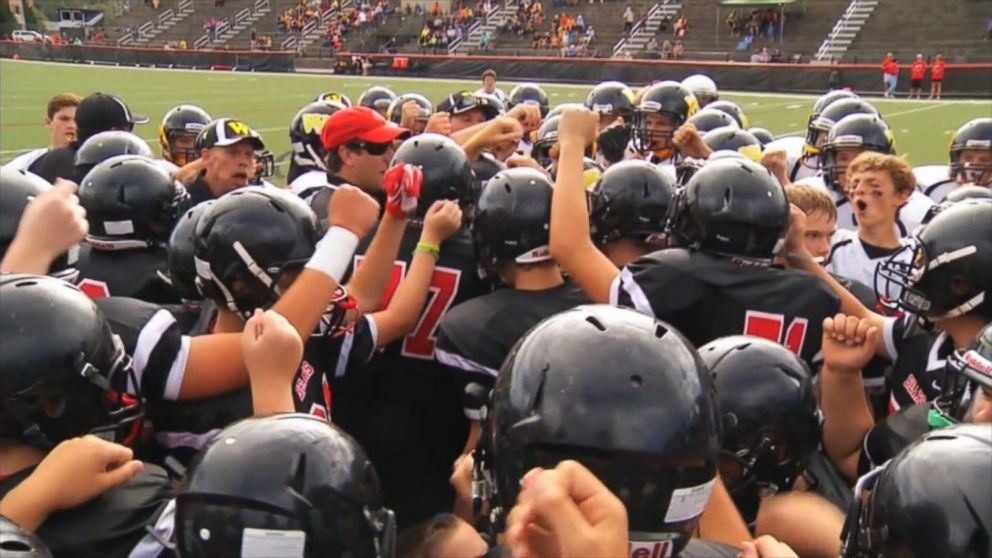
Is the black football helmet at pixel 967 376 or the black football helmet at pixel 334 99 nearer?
the black football helmet at pixel 967 376

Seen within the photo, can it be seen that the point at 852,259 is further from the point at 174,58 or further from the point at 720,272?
the point at 174,58

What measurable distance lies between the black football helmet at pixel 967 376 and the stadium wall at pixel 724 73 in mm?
29764

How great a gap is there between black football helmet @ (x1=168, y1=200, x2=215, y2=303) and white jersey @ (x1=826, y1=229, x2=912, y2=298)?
3382mm

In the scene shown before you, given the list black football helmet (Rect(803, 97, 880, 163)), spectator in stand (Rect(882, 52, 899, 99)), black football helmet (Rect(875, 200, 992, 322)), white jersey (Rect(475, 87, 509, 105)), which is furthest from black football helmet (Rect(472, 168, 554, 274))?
spectator in stand (Rect(882, 52, 899, 99))

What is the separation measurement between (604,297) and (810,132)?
19.3ft

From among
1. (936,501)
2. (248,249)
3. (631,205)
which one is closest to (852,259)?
(631,205)

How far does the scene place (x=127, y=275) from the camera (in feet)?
→ 13.6

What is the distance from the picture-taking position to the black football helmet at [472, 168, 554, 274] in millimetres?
3666

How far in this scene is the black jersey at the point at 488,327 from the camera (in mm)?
3457

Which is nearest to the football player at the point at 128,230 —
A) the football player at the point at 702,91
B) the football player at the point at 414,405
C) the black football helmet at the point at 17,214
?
the black football helmet at the point at 17,214

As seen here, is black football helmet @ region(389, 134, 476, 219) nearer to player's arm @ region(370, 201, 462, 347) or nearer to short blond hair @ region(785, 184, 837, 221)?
player's arm @ region(370, 201, 462, 347)

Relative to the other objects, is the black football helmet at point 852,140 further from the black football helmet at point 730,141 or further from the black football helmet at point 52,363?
the black football helmet at point 52,363

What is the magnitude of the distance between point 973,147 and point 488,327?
5.19m

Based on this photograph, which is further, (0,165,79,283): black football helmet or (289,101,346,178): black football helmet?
(289,101,346,178): black football helmet
